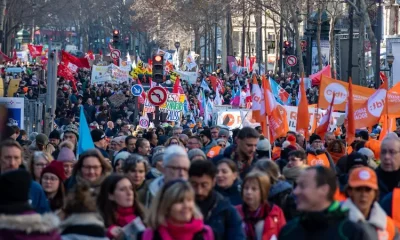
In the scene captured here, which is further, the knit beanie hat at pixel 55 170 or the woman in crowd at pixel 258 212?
the knit beanie hat at pixel 55 170

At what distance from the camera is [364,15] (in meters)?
40.8

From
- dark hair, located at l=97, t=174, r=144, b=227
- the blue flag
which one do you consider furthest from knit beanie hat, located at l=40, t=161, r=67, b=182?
the blue flag

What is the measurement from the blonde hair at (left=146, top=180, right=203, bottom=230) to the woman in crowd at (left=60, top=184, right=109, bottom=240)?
1.08 ft

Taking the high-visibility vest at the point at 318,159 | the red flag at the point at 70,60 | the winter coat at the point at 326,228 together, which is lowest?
the winter coat at the point at 326,228

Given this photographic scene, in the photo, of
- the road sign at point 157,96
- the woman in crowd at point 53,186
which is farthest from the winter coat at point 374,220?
Result: the road sign at point 157,96

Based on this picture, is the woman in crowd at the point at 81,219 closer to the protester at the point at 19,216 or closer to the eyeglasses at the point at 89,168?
the protester at the point at 19,216

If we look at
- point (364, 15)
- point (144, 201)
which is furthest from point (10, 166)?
point (364, 15)

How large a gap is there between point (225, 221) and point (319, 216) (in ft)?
3.43

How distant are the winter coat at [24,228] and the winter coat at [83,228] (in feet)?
1.47

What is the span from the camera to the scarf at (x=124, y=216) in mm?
7652

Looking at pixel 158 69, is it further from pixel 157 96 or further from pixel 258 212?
pixel 258 212

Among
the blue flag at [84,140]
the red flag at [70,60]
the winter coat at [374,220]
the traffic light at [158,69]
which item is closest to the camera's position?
the winter coat at [374,220]

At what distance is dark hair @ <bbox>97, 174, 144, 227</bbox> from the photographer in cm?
766

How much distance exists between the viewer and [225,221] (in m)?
7.32
